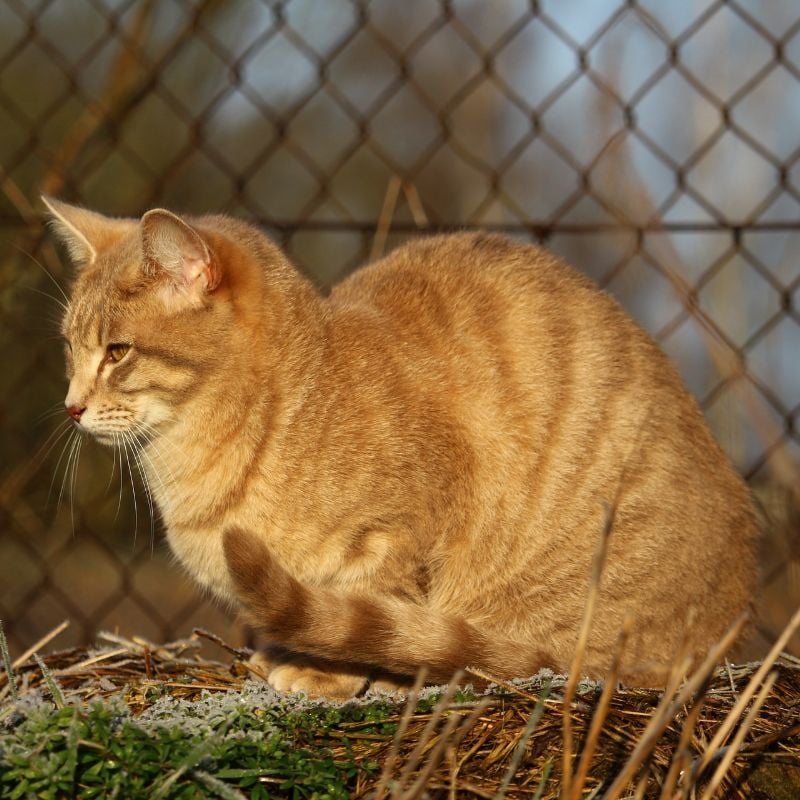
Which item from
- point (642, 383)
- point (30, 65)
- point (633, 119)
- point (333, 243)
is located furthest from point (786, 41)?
point (30, 65)

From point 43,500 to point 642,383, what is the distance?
270 centimetres

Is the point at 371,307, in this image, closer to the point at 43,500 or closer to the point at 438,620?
the point at 438,620

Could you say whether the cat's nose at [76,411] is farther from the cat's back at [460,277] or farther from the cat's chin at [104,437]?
the cat's back at [460,277]

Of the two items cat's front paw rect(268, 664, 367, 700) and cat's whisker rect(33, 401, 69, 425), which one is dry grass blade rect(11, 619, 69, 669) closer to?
cat's front paw rect(268, 664, 367, 700)

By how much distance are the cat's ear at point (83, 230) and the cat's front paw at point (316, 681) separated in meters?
1.01

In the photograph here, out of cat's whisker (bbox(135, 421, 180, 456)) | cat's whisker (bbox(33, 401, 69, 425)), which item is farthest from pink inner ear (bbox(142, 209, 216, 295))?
cat's whisker (bbox(33, 401, 69, 425))

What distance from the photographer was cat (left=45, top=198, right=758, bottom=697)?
204 cm

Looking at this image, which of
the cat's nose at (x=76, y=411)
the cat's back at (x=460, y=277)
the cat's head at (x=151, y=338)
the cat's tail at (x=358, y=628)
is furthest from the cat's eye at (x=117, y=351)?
the cat's tail at (x=358, y=628)

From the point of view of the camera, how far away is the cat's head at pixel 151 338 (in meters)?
2.13

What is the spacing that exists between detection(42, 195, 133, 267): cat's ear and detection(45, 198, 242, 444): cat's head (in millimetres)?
214

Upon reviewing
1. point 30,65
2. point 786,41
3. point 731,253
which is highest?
point 786,41

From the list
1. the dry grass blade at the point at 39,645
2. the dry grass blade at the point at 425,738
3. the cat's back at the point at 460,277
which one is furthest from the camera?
the cat's back at the point at 460,277

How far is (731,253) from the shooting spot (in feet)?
10.1

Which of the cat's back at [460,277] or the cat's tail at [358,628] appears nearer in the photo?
the cat's tail at [358,628]
